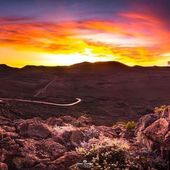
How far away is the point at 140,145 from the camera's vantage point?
19.3 m

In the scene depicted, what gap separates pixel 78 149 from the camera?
1894cm

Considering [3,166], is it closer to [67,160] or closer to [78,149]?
[67,160]

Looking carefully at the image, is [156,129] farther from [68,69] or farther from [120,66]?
[120,66]

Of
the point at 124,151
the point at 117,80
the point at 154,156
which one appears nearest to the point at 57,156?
the point at 124,151

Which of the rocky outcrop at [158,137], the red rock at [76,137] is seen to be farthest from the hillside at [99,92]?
the rocky outcrop at [158,137]

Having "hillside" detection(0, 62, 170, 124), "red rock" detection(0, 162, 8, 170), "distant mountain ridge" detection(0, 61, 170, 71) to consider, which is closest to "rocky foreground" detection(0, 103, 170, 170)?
"red rock" detection(0, 162, 8, 170)

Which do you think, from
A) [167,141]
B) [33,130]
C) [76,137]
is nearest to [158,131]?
[167,141]

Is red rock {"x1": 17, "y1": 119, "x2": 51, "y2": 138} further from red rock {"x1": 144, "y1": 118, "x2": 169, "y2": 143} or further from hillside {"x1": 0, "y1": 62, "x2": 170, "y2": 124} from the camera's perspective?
hillside {"x1": 0, "y1": 62, "x2": 170, "y2": 124}

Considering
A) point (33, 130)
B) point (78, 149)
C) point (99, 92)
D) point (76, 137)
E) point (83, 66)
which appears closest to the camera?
point (78, 149)

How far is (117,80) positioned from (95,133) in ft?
244

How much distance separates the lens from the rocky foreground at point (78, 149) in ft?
53.7

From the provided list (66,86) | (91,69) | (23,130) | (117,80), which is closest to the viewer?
(23,130)

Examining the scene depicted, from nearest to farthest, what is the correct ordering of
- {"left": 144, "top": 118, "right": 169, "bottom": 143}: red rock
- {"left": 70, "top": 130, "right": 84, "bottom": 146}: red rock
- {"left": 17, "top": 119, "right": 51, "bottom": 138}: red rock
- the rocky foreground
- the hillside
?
the rocky foreground → {"left": 144, "top": 118, "right": 169, "bottom": 143}: red rock → {"left": 70, "top": 130, "right": 84, "bottom": 146}: red rock → {"left": 17, "top": 119, "right": 51, "bottom": 138}: red rock → the hillside

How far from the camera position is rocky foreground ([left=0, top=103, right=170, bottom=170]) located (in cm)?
1638
